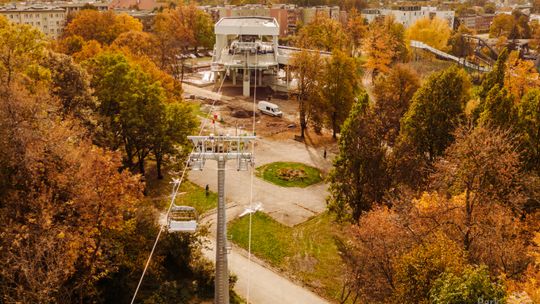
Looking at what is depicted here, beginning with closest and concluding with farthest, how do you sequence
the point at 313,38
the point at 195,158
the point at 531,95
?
1. the point at 195,158
2. the point at 531,95
3. the point at 313,38

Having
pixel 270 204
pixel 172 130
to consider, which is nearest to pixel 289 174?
pixel 270 204

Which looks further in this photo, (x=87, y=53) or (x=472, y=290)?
(x=87, y=53)

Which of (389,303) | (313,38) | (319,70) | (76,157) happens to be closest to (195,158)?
(76,157)

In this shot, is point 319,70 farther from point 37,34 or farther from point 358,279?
point 358,279

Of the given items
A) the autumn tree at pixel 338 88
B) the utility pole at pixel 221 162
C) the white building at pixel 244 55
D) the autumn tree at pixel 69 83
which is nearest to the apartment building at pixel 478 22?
the white building at pixel 244 55

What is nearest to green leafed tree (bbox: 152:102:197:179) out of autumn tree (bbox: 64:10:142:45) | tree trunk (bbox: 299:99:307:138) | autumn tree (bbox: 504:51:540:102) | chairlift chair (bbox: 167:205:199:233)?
chairlift chair (bbox: 167:205:199:233)

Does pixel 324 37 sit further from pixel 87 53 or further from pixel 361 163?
pixel 361 163

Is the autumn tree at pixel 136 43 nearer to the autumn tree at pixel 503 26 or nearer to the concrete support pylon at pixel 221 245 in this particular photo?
the concrete support pylon at pixel 221 245
